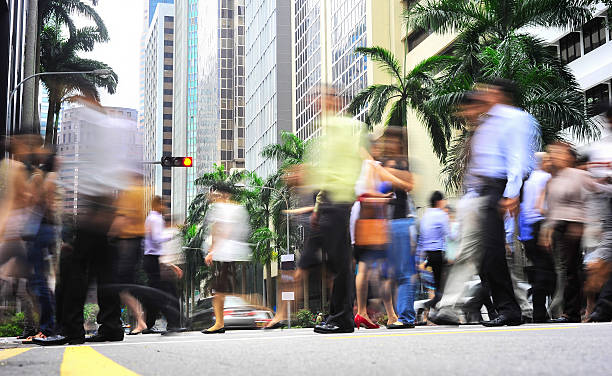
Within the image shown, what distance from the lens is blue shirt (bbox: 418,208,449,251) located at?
9133 millimetres

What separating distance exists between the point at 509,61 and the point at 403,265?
14.4m

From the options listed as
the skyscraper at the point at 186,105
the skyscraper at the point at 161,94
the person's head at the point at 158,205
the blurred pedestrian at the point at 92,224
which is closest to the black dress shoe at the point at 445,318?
the blurred pedestrian at the point at 92,224

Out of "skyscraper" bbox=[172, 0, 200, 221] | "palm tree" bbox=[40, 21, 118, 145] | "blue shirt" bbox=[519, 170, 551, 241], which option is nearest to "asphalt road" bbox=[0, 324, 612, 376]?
"blue shirt" bbox=[519, 170, 551, 241]

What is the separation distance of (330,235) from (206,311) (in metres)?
16.0

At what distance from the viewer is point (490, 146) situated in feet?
19.6

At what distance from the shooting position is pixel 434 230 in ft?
30.1

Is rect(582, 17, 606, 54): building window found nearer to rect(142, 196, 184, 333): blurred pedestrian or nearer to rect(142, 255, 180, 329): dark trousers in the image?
rect(142, 196, 184, 333): blurred pedestrian

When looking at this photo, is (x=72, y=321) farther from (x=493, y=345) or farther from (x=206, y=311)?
(x=206, y=311)

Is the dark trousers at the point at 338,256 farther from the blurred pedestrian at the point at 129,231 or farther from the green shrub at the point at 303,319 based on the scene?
the green shrub at the point at 303,319

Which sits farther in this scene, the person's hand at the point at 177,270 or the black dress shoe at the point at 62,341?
the person's hand at the point at 177,270

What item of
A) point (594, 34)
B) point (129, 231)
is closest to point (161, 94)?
point (594, 34)

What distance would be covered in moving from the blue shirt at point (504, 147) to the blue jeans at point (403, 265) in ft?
6.28

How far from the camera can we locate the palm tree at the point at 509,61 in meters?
20.6

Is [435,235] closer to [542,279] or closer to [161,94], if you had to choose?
[542,279]
